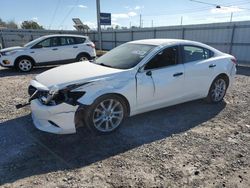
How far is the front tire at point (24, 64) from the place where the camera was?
1044 cm

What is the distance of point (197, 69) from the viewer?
17.0ft

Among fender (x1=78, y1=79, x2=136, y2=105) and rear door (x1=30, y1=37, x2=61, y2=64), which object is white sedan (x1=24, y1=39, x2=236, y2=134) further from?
rear door (x1=30, y1=37, x2=61, y2=64)

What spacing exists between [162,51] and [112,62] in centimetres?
100

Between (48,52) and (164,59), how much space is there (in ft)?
24.5

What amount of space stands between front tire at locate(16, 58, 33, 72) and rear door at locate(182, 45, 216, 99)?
768 cm

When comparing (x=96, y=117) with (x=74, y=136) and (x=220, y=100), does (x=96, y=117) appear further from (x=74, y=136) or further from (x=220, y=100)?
(x=220, y=100)

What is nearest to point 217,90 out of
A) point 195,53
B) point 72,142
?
point 195,53

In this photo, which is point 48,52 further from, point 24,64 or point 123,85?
point 123,85

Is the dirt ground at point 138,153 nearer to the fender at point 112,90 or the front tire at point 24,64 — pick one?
the fender at point 112,90

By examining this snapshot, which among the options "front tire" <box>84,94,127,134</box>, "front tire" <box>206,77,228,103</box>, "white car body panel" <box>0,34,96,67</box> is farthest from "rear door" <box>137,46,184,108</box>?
"white car body panel" <box>0,34,96,67</box>

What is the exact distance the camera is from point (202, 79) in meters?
5.35

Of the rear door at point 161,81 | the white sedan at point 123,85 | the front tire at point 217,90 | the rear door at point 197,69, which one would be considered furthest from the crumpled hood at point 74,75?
the front tire at point 217,90

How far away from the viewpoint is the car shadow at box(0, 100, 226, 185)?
10.9ft

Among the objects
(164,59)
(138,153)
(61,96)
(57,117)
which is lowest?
(138,153)
